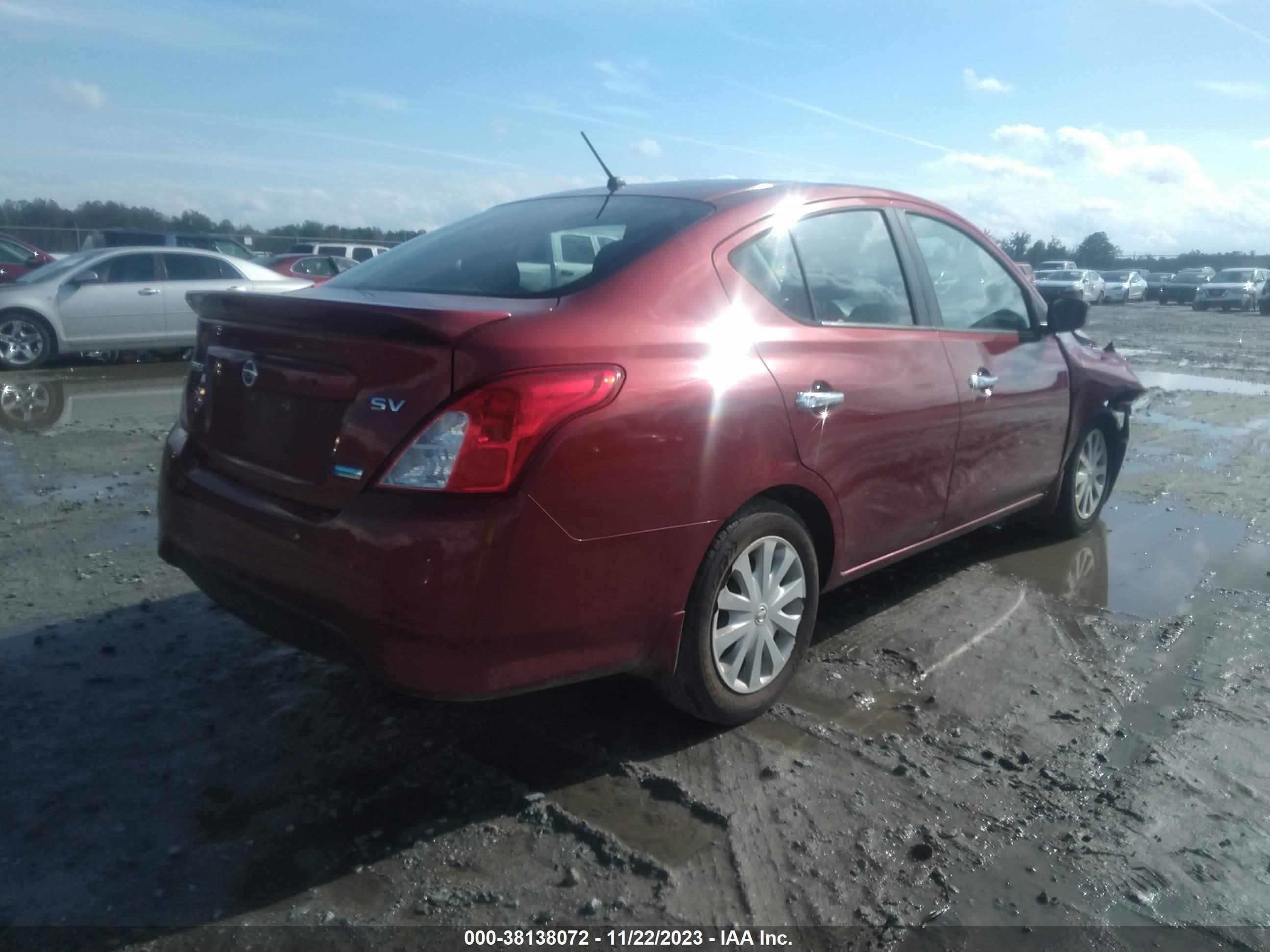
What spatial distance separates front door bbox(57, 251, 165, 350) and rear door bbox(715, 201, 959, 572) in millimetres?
11341

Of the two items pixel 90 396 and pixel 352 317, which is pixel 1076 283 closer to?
pixel 90 396

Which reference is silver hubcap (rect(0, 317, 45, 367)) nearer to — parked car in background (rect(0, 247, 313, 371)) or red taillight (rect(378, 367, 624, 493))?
parked car in background (rect(0, 247, 313, 371))

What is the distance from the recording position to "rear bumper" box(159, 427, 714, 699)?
258cm

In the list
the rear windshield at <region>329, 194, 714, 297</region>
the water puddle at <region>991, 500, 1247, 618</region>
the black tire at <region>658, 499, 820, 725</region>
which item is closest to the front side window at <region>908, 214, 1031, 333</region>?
the water puddle at <region>991, 500, 1247, 618</region>

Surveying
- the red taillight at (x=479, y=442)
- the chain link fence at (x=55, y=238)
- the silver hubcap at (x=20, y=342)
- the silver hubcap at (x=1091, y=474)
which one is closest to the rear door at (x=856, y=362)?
the red taillight at (x=479, y=442)

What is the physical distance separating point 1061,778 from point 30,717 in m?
3.28


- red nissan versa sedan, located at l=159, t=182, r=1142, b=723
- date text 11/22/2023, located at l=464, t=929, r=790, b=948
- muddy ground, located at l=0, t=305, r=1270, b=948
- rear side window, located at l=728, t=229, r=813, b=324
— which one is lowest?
date text 11/22/2023, located at l=464, t=929, r=790, b=948

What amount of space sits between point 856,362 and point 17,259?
60.0 ft

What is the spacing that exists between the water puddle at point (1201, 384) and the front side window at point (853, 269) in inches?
368

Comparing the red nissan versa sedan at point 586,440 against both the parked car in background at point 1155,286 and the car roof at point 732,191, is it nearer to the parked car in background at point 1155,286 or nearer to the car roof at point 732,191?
the car roof at point 732,191

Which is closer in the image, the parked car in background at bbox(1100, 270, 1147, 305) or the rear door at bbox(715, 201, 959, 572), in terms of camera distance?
the rear door at bbox(715, 201, 959, 572)

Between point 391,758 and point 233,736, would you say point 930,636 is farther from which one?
point 233,736

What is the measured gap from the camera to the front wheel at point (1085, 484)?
553 centimetres

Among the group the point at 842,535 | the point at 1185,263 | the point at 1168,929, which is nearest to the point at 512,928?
the point at 1168,929
